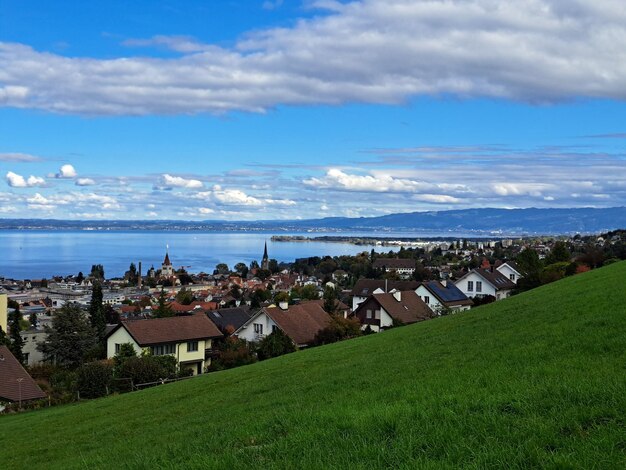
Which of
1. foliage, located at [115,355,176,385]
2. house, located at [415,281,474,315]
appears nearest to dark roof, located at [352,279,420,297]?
house, located at [415,281,474,315]

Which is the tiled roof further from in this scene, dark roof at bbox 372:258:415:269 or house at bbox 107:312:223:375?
dark roof at bbox 372:258:415:269

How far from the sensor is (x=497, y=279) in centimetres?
6850

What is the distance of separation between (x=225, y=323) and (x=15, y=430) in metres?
37.0

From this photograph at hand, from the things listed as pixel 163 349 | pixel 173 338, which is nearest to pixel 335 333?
pixel 173 338

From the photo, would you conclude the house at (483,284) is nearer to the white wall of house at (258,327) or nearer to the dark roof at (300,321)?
the dark roof at (300,321)

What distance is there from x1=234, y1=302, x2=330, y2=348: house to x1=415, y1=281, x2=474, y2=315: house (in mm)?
16422

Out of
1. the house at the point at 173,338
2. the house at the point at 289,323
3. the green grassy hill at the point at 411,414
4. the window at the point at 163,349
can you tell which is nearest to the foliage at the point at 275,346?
the house at the point at 289,323

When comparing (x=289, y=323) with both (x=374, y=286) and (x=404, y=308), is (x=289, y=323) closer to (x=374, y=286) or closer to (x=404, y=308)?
(x=404, y=308)

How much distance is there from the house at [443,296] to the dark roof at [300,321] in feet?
51.4

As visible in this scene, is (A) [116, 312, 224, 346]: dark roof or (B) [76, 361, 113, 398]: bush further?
(A) [116, 312, 224, 346]: dark roof

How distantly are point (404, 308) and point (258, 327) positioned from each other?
495 inches

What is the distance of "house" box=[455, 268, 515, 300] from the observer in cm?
6550

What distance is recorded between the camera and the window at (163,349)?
3957cm

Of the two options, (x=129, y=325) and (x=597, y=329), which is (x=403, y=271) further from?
(x=597, y=329)
